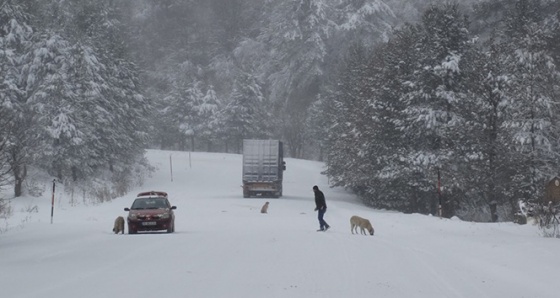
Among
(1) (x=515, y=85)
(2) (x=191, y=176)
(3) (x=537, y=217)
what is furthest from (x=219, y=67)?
(3) (x=537, y=217)

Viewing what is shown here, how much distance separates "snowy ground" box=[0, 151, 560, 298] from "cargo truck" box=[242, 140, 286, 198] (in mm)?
14353

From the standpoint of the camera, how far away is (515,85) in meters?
31.9

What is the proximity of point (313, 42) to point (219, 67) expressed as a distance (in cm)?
3660

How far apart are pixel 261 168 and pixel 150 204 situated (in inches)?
744

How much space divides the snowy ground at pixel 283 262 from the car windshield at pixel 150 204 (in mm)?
2037

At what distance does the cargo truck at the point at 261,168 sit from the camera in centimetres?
4172

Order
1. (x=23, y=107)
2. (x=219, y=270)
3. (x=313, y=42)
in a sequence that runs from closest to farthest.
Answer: (x=219, y=270) → (x=23, y=107) → (x=313, y=42)

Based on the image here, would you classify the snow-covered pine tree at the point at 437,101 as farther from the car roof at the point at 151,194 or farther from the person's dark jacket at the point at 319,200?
the car roof at the point at 151,194

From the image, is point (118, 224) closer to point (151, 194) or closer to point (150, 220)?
point (150, 220)

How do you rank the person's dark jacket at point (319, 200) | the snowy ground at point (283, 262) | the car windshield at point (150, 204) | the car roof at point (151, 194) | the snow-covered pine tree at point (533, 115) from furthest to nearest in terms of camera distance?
the snow-covered pine tree at point (533, 115), the car roof at point (151, 194), the car windshield at point (150, 204), the person's dark jacket at point (319, 200), the snowy ground at point (283, 262)

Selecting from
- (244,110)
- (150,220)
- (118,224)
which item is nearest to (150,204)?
(150,220)

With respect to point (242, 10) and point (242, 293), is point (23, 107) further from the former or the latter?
point (242, 10)

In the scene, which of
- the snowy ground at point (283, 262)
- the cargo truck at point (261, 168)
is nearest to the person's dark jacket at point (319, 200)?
the snowy ground at point (283, 262)

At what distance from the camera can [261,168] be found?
41812 millimetres
